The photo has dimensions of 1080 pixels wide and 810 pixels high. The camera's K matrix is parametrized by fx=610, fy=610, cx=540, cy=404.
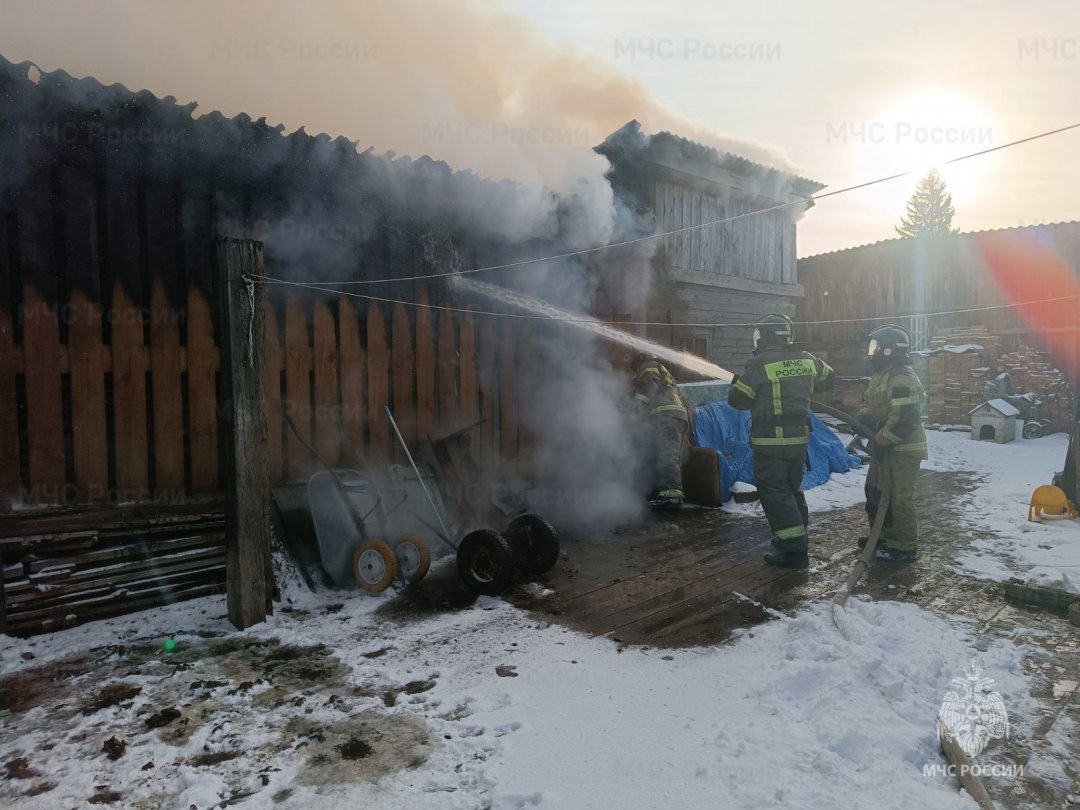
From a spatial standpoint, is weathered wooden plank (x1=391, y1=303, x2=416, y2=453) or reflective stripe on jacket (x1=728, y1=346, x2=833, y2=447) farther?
weathered wooden plank (x1=391, y1=303, x2=416, y2=453)

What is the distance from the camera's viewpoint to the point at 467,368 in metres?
6.85

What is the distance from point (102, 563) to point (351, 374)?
96.4 inches

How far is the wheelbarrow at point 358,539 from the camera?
4961 mm

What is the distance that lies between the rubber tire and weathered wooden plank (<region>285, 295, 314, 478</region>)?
4.15ft

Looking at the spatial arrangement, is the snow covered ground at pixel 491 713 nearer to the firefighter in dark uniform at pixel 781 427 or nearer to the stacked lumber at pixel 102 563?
the stacked lumber at pixel 102 563

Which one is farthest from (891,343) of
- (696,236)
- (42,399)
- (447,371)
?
(42,399)

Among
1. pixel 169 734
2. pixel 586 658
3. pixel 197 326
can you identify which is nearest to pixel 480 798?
pixel 586 658

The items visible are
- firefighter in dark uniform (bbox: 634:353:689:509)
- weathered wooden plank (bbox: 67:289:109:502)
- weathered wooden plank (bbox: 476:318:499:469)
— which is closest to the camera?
weathered wooden plank (bbox: 67:289:109:502)

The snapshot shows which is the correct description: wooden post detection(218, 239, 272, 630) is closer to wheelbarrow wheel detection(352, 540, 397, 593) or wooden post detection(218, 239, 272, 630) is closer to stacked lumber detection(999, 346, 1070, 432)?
wheelbarrow wheel detection(352, 540, 397, 593)

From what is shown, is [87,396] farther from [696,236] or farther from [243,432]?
[696,236]

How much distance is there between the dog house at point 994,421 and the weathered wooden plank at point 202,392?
1456 centimetres

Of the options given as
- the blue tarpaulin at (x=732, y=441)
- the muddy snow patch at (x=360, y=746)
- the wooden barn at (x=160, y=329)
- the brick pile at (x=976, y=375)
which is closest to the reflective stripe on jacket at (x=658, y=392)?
the blue tarpaulin at (x=732, y=441)

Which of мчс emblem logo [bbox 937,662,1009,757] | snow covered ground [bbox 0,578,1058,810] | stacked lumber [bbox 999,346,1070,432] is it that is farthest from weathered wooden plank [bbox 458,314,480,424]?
stacked lumber [bbox 999,346,1070,432]

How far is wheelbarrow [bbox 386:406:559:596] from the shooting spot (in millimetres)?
4867
